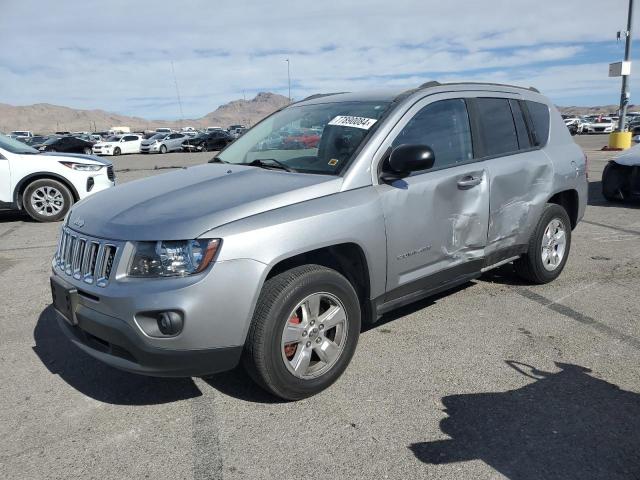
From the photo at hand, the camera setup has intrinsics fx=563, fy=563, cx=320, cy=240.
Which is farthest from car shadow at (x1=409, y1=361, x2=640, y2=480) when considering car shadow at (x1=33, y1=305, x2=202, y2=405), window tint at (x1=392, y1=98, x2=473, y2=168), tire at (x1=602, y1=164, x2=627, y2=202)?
tire at (x1=602, y1=164, x2=627, y2=202)

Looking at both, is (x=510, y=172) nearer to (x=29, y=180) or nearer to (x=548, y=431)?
(x=548, y=431)

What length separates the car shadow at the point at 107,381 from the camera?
3400 mm

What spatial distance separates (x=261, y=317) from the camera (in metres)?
2.97

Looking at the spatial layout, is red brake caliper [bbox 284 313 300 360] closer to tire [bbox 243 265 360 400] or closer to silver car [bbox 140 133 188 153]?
tire [bbox 243 265 360 400]

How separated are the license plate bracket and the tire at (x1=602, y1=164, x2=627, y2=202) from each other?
9.16m

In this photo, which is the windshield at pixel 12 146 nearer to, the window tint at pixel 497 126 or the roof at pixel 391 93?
the roof at pixel 391 93

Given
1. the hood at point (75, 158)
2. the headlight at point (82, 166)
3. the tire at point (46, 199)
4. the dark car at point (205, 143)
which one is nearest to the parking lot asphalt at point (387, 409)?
the tire at point (46, 199)

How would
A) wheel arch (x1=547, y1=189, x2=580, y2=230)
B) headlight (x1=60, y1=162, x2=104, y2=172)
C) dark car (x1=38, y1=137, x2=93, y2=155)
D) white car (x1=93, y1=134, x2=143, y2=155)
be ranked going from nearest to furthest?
1. wheel arch (x1=547, y1=189, x2=580, y2=230)
2. headlight (x1=60, y1=162, x2=104, y2=172)
3. dark car (x1=38, y1=137, x2=93, y2=155)
4. white car (x1=93, y1=134, x2=143, y2=155)

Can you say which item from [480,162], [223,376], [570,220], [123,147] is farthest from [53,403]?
[123,147]

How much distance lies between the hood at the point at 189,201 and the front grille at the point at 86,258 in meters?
0.06

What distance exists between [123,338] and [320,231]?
3.88 feet

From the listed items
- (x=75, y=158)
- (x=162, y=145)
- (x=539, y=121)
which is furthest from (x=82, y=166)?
(x=162, y=145)

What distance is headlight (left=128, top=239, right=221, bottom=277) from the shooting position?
9.29 ft

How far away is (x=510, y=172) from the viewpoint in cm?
450
